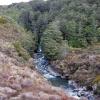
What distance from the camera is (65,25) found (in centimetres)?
10806

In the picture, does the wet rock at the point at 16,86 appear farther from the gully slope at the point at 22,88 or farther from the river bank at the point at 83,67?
the river bank at the point at 83,67

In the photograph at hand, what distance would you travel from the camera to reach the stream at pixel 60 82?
6366cm

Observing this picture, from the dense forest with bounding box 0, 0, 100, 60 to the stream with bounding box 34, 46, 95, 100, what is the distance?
140 inches

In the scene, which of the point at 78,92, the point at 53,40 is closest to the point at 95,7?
the point at 53,40

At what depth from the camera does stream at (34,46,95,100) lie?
209 feet

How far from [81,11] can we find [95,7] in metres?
5.63

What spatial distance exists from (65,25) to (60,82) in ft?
124

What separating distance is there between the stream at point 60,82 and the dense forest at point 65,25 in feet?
11.7

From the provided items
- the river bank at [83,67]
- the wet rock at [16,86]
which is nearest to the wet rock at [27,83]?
the wet rock at [16,86]

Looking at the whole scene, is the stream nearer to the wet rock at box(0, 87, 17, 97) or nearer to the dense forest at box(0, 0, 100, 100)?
the dense forest at box(0, 0, 100, 100)

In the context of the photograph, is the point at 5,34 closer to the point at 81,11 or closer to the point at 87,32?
the point at 87,32

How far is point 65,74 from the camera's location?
81.1 meters

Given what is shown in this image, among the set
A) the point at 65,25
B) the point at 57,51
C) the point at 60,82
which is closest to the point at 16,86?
the point at 60,82

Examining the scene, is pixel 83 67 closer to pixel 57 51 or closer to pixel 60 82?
Answer: pixel 60 82
